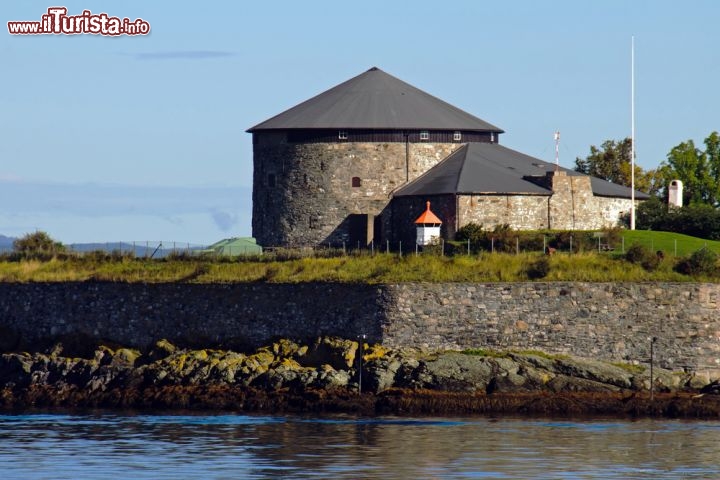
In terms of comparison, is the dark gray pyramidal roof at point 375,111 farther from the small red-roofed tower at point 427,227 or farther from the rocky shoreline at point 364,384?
the rocky shoreline at point 364,384

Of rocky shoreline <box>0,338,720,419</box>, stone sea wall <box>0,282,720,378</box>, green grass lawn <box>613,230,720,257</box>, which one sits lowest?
rocky shoreline <box>0,338,720,419</box>

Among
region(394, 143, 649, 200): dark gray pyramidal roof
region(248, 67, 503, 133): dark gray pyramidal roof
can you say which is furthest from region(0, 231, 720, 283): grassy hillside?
region(248, 67, 503, 133): dark gray pyramidal roof

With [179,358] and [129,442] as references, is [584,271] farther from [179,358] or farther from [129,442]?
[129,442]

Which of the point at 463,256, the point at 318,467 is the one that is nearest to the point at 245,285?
the point at 463,256

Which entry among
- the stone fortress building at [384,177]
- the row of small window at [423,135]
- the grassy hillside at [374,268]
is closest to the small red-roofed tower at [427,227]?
the stone fortress building at [384,177]

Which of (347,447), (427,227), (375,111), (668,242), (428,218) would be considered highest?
(375,111)

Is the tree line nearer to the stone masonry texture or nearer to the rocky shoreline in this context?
the stone masonry texture

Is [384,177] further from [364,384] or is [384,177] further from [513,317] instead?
[364,384]

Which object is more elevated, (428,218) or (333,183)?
(333,183)

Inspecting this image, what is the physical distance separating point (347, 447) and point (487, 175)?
1048 inches

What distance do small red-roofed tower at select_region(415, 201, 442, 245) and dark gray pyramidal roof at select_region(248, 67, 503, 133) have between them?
17.9 ft

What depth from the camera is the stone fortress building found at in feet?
238

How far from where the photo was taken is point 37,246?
247ft

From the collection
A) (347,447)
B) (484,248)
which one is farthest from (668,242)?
(347,447)
